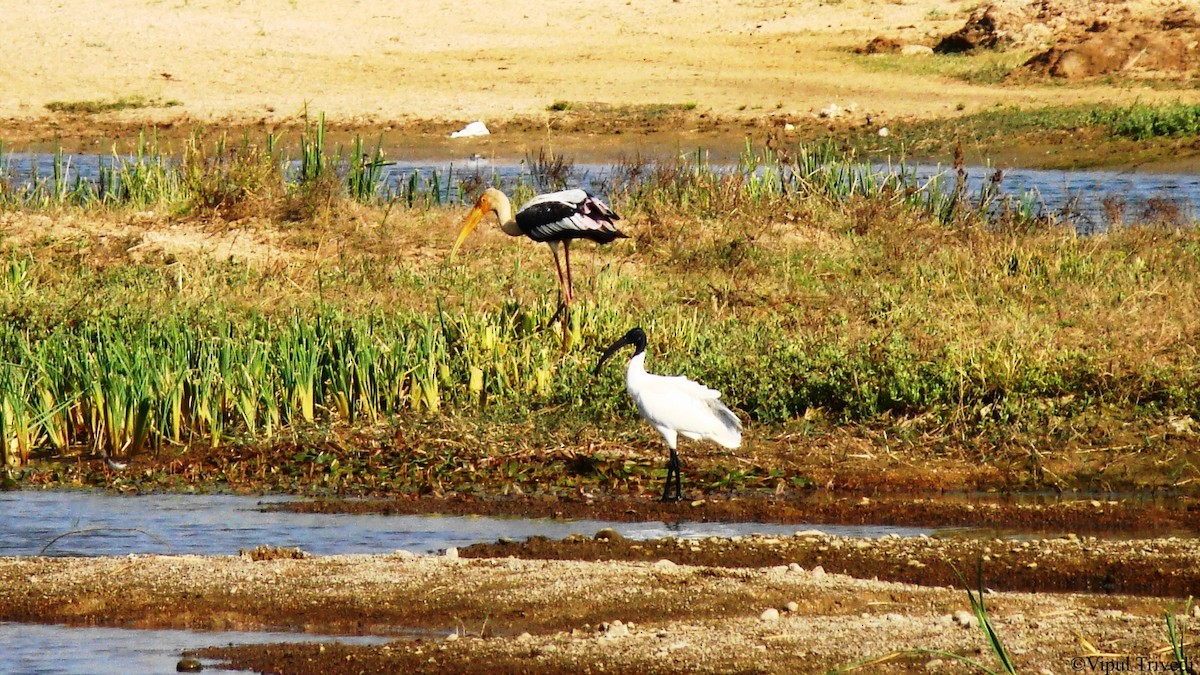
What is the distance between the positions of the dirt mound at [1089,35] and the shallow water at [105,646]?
23.3m

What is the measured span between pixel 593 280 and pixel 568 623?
714 centimetres

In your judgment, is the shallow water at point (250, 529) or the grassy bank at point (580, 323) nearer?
the shallow water at point (250, 529)

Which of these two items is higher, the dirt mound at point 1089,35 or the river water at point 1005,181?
the dirt mound at point 1089,35

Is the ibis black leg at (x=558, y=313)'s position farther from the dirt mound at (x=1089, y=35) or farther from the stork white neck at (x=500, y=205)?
the dirt mound at (x=1089, y=35)

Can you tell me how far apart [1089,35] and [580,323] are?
20.1 metres

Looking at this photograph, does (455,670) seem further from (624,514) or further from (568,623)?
(624,514)

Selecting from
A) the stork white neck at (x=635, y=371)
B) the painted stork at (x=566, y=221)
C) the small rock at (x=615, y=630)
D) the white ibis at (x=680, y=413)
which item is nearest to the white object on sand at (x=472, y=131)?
the painted stork at (x=566, y=221)

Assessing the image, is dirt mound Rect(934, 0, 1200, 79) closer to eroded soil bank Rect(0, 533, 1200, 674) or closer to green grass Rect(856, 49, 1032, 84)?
green grass Rect(856, 49, 1032, 84)

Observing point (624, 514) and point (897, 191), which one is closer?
point (624, 514)

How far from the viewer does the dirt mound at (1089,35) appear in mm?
27438

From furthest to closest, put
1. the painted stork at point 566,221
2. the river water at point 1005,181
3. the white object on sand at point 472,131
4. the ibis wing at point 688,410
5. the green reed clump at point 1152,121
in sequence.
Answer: the white object on sand at point 472,131
the green reed clump at point 1152,121
the river water at point 1005,181
the painted stork at point 566,221
the ibis wing at point 688,410

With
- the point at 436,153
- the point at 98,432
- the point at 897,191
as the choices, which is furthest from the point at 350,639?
the point at 436,153

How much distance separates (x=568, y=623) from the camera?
20.0 feet

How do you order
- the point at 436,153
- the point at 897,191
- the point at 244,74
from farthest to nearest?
1. the point at 244,74
2. the point at 436,153
3. the point at 897,191
